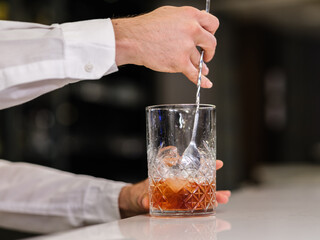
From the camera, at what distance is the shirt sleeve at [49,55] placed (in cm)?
97

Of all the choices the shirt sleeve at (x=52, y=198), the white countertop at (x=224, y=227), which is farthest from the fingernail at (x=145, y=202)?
the shirt sleeve at (x=52, y=198)

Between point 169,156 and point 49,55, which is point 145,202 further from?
point 49,55

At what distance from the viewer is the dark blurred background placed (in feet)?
11.8

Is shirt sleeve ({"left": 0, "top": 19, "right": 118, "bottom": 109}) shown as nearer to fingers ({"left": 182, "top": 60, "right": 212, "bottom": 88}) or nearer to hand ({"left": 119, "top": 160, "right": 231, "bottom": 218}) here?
fingers ({"left": 182, "top": 60, "right": 212, "bottom": 88})

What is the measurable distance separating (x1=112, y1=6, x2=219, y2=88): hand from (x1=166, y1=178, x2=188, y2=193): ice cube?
246 millimetres

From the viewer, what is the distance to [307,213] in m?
1.03

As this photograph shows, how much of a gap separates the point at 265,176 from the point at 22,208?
2.01 m

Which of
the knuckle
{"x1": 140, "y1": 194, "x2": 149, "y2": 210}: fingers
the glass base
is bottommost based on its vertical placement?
{"x1": 140, "y1": 194, "x2": 149, "y2": 210}: fingers

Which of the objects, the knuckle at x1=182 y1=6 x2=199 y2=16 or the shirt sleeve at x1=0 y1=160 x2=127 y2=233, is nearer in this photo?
the knuckle at x1=182 y1=6 x2=199 y2=16

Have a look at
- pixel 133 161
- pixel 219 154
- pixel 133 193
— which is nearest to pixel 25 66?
pixel 133 193

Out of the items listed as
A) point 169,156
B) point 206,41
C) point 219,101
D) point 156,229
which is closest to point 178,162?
point 169,156

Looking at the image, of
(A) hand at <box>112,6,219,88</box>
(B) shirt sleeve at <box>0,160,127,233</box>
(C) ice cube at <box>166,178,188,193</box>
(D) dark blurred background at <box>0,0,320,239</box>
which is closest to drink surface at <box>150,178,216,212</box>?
(C) ice cube at <box>166,178,188,193</box>

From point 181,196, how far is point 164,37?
0.33 meters

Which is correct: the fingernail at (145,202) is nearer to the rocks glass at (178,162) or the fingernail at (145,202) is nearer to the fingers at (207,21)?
the rocks glass at (178,162)
